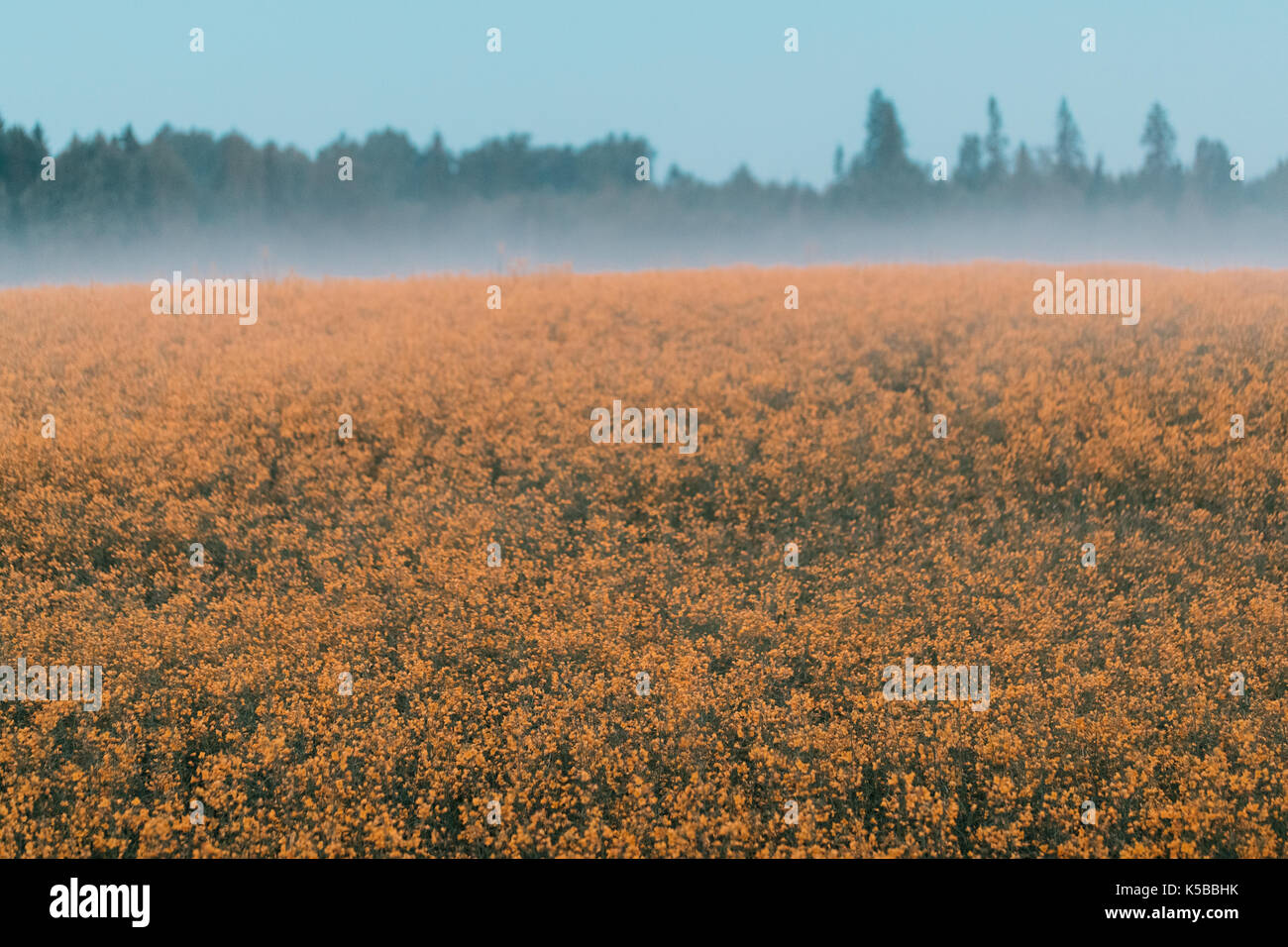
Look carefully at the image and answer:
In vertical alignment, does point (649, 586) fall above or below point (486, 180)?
below

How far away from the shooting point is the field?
24.2 feet

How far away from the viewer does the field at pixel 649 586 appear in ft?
24.2

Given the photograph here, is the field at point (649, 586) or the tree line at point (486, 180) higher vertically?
the tree line at point (486, 180)

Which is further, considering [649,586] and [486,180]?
[486,180]

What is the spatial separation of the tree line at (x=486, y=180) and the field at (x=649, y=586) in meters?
46.2

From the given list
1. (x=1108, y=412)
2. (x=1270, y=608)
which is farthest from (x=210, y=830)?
(x=1108, y=412)

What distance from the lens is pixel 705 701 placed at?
28.5 ft

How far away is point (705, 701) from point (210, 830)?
4656mm

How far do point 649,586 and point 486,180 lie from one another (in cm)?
7732

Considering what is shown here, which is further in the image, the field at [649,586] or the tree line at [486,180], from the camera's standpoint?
the tree line at [486,180]

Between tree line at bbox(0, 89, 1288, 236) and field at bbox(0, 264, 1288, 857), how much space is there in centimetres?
4625

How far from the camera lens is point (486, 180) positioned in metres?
80.8

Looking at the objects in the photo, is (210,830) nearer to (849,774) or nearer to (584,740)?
(584,740)

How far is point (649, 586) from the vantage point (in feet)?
36.4
